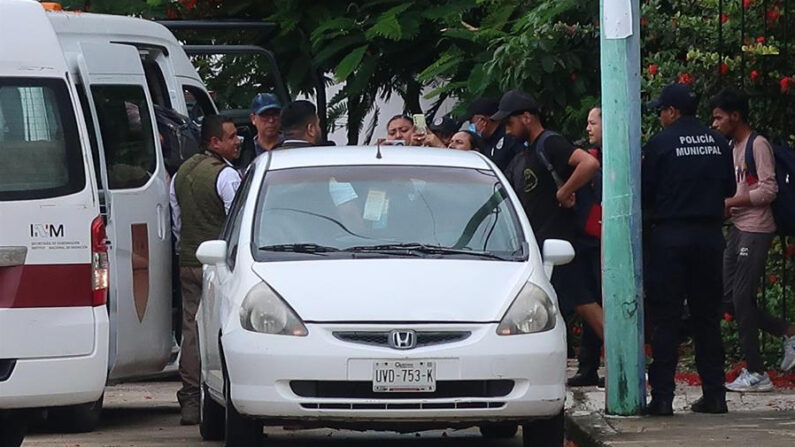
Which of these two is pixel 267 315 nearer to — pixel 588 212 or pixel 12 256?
pixel 12 256

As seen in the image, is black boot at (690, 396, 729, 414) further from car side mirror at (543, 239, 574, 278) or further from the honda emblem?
the honda emblem

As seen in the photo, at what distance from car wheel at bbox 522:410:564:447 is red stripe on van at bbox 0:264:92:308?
2227 millimetres

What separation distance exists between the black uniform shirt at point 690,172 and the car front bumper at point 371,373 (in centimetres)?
193

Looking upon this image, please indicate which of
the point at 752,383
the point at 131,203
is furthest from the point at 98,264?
the point at 752,383

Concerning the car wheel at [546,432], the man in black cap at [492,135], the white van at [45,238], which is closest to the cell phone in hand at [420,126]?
the man in black cap at [492,135]

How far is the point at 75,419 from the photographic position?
1105 centimetres

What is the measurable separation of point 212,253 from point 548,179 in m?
3.13

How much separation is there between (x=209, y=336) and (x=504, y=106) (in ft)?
9.72

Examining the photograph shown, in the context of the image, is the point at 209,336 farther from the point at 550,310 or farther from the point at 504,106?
the point at 504,106

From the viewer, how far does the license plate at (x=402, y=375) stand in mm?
8727

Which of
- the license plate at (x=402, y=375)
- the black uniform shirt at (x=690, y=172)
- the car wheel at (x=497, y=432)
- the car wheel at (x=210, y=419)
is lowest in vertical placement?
the car wheel at (x=497, y=432)

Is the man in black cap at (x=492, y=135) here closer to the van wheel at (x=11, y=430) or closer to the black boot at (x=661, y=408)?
the black boot at (x=661, y=408)

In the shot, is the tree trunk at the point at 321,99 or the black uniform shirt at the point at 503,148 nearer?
the black uniform shirt at the point at 503,148

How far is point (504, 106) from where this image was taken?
1197cm
